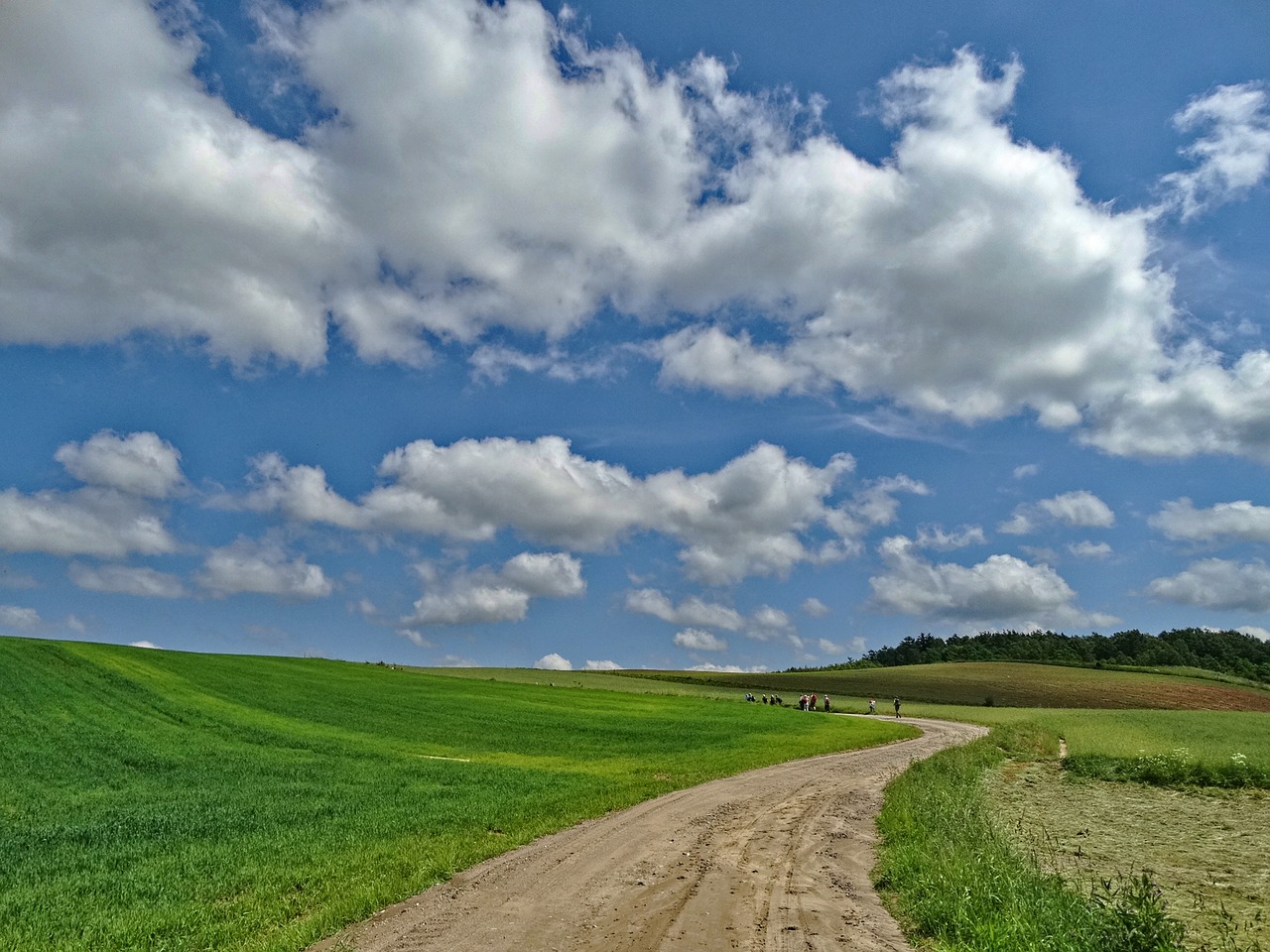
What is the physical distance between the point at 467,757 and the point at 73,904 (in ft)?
74.7

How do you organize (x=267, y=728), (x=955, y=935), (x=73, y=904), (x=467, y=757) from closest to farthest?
(x=955, y=935) < (x=73, y=904) < (x=467, y=757) < (x=267, y=728)

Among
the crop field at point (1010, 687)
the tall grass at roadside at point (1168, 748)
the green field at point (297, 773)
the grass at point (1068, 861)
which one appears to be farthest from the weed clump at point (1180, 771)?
the crop field at point (1010, 687)

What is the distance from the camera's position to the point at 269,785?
2314 cm

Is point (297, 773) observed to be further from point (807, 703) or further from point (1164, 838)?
point (807, 703)

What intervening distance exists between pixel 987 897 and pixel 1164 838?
10867 millimetres

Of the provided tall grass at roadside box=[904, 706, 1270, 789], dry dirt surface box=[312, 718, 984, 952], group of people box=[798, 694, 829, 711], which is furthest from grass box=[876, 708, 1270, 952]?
group of people box=[798, 694, 829, 711]

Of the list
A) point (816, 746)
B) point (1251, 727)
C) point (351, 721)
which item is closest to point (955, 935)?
point (816, 746)

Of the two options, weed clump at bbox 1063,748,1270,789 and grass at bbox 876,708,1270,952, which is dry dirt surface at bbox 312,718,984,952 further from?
weed clump at bbox 1063,748,1270,789

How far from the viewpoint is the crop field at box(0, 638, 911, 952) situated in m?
11.8

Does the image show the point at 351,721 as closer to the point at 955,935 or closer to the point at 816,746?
the point at 816,746

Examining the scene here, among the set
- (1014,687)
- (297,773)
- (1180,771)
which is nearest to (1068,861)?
(1180,771)

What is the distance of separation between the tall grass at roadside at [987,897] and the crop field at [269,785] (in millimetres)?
7891

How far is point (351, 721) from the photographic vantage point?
1780 inches

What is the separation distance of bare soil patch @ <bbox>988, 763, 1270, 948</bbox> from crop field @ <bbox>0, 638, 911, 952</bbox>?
34.6 feet
